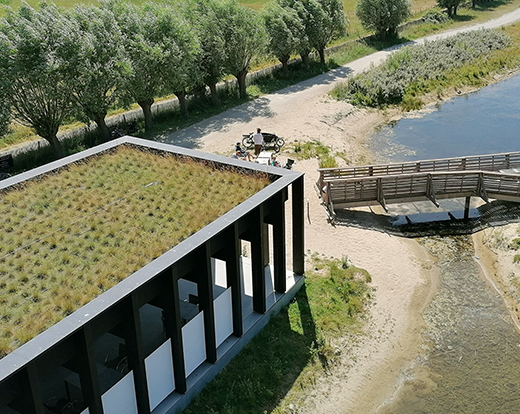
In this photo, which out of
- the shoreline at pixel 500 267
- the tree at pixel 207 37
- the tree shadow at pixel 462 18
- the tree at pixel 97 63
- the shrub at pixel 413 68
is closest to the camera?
the shoreline at pixel 500 267

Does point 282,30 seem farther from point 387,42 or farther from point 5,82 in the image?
point 5,82

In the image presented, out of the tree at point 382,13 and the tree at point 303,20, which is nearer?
the tree at point 303,20

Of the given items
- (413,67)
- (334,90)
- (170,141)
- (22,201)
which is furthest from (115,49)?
(413,67)

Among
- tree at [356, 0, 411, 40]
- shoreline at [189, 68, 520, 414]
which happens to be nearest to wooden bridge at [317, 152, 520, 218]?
shoreline at [189, 68, 520, 414]

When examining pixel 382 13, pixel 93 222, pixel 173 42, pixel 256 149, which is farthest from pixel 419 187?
pixel 382 13

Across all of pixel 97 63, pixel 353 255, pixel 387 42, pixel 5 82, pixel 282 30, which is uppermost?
pixel 282 30

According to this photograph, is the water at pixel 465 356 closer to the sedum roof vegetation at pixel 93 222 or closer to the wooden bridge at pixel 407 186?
the wooden bridge at pixel 407 186

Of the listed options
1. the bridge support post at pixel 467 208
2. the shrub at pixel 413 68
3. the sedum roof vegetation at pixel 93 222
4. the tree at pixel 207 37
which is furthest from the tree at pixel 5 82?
the shrub at pixel 413 68
